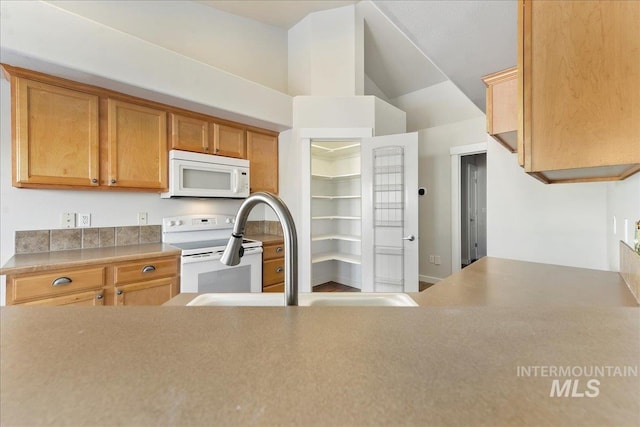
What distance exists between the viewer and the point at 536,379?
235 millimetres

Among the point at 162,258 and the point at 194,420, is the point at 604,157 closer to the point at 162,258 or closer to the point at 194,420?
the point at 194,420

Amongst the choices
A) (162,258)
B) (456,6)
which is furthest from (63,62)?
(456,6)

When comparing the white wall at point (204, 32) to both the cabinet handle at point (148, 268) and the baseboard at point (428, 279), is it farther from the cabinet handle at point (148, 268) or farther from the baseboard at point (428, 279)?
the baseboard at point (428, 279)

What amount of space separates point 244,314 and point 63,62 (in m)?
2.50

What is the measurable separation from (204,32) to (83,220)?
93.0 inches

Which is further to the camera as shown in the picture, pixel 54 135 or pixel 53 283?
pixel 54 135

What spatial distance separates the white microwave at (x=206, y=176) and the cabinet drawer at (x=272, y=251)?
0.65 m

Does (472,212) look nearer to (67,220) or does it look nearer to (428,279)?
(428,279)

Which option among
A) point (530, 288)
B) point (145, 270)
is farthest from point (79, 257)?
point (530, 288)

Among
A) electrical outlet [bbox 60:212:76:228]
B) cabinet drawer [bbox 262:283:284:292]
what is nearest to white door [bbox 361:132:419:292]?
cabinet drawer [bbox 262:283:284:292]

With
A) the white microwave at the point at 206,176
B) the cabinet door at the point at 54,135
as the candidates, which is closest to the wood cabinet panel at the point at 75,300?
the cabinet door at the point at 54,135

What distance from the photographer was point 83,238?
2279 millimetres

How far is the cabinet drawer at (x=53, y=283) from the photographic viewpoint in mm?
1635

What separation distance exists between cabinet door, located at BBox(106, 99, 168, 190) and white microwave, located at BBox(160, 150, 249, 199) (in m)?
0.12
